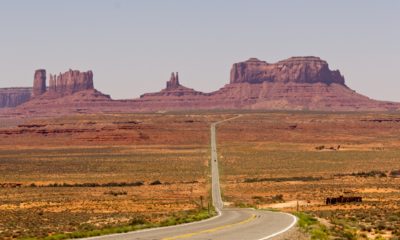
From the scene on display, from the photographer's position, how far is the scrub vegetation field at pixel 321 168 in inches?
1556

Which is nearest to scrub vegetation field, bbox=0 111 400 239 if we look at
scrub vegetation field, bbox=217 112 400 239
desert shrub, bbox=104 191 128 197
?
scrub vegetation field, bbox=217 112 400 239

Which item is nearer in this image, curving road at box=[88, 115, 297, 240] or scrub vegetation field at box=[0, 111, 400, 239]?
curving road at box=[88, 115, 297, 240]

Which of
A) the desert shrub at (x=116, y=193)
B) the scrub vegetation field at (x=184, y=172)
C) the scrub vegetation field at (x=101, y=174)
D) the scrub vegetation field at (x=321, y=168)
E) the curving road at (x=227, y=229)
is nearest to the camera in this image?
the curving road at (x=227, y=229)

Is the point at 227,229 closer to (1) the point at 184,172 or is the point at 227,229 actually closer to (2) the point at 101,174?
(2) the point at 101,174

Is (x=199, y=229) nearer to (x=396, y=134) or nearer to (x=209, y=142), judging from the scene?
(x=209, y=142)

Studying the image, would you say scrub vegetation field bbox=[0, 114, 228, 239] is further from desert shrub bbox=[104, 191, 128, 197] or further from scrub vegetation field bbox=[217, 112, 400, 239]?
scrub vegetation field bbox=[217, 112, 400, 239]

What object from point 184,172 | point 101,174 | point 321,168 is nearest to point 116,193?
point 101,174

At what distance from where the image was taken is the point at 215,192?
2557 inches

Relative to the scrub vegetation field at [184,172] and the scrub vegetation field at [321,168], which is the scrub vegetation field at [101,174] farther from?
the scrub vegetation field at [321,168]

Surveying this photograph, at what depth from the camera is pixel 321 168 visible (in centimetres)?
9419

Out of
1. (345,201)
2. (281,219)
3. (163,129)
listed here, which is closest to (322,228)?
(281,219)

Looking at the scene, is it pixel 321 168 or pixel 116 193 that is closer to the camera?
pixel 116 193

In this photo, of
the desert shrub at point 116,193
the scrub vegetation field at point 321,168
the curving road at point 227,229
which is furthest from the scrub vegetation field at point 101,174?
the scrub vegetation field at point 321,168

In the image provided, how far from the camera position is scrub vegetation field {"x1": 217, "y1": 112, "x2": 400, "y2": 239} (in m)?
39.5
